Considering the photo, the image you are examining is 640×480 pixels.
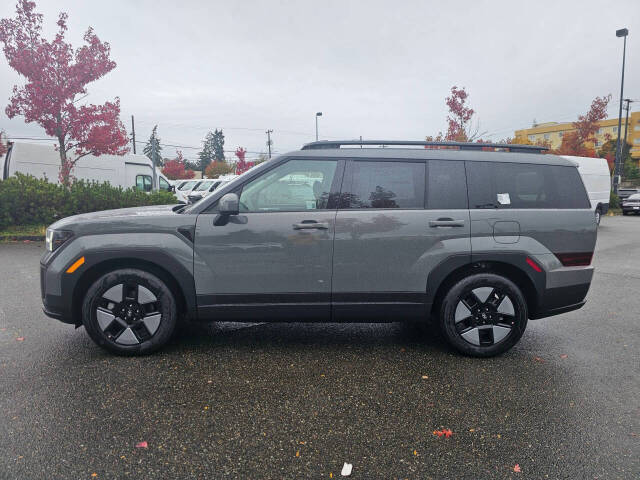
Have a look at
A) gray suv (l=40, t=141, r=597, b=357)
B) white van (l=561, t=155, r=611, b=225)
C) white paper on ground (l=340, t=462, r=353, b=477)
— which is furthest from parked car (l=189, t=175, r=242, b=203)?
white van (l=561, t=155, r=611, b=225)

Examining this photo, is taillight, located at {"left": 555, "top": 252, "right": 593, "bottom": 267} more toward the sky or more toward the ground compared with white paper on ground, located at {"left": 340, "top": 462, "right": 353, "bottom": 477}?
more toward the sky

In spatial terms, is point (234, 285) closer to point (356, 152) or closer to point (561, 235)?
point (356, 152)

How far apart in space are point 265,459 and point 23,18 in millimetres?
16909

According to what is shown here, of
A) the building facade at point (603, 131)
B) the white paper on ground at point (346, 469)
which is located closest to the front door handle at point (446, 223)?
the white paper on ground at point (346, 469)

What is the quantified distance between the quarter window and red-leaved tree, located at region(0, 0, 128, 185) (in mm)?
12973

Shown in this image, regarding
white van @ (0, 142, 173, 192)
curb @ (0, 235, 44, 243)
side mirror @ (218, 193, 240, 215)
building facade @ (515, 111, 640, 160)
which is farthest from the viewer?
building facade @ (515, 111, 640, 160)

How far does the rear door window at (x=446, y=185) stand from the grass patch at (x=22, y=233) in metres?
11.4

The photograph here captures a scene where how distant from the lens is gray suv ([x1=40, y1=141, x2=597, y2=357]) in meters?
3.70

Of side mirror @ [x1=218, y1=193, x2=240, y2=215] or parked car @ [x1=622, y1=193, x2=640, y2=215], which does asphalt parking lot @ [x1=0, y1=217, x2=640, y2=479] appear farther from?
parked car @ [x1=622, y1=193, x2=640, y2=215]

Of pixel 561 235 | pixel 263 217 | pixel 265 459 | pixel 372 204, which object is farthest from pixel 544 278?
pixel 265 459

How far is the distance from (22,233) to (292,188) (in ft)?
36.1

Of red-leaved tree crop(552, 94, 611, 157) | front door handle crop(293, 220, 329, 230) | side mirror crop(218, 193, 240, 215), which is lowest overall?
front door handle crop(293, 220, 329, 230)

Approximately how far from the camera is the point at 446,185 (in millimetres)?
3855

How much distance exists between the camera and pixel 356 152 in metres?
3.92
